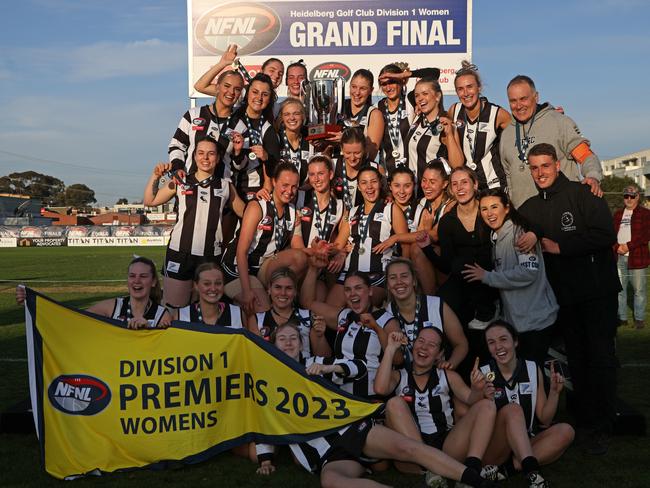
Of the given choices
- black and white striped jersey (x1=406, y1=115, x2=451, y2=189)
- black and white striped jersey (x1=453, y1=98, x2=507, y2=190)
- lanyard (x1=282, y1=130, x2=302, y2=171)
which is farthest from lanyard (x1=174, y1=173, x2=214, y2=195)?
black and white striped jersey (x1=453, y1=98, x2=507, y2=190)

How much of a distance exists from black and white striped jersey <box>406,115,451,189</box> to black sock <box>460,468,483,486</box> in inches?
109

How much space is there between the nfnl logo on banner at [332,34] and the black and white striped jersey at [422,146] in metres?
5.15

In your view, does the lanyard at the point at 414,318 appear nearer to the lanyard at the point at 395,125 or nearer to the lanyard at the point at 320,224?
the lanyard at the point at 320,224

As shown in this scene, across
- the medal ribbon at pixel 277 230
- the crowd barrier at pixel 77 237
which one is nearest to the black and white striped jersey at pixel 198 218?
the medal ribbon at pixel 277 230

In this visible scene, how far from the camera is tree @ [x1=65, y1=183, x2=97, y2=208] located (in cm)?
10317

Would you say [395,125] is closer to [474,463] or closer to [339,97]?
[339,97]

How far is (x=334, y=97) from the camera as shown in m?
6.04

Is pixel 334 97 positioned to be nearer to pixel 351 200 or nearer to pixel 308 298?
pixel 351 200

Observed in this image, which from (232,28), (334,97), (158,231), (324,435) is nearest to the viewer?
(324,435)

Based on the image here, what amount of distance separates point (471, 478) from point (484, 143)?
121 inches

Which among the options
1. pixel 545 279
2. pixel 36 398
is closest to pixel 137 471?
pixel 36 398

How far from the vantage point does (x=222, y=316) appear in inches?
183

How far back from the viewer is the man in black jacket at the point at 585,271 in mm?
4602

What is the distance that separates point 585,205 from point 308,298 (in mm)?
2103
